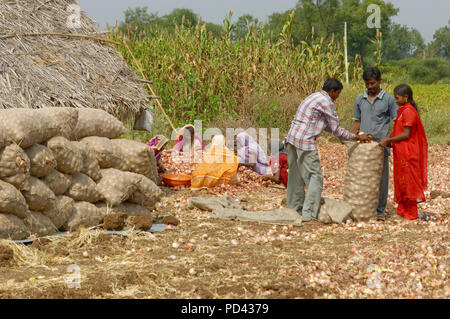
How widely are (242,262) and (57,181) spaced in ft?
7.00

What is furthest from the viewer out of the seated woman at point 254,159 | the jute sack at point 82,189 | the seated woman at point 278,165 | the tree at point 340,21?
the tree at point 340,21

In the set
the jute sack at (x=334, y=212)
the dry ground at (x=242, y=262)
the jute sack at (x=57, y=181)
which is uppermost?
the jute sack at (x=57, y=181)

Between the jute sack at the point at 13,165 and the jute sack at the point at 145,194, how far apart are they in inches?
61.4

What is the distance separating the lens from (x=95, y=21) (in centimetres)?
1070

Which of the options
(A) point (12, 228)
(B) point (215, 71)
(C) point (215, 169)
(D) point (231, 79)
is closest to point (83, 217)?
(A) point (12, 228)

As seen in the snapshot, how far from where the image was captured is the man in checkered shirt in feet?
23.8

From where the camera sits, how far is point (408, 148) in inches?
290

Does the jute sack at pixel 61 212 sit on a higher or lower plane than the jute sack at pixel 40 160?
lower

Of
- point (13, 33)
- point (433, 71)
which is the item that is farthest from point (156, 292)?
point (433, 71)

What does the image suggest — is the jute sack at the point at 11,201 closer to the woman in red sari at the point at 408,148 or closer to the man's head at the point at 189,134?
the woman in red sari at the point at 408,148

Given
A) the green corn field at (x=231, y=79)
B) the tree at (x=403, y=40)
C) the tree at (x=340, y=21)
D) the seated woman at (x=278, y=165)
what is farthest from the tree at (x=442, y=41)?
the seated woman at (x=278, y=165)

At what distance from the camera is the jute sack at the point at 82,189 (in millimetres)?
6527

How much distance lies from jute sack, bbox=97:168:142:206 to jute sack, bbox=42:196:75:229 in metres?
0.45

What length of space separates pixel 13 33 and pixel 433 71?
143 ft
